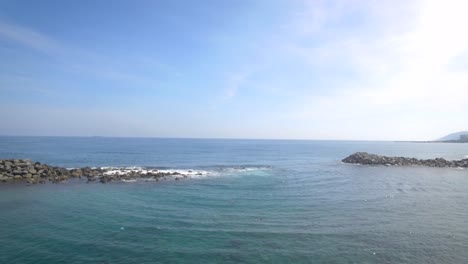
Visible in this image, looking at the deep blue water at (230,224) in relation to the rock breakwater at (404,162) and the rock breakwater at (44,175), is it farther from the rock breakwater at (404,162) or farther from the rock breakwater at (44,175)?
the rock breakwater at (404,162)

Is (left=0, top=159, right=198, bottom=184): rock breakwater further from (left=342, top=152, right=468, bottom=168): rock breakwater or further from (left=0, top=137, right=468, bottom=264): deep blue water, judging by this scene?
(left=342, top=152, right=468, bottom=168): rock breakwater

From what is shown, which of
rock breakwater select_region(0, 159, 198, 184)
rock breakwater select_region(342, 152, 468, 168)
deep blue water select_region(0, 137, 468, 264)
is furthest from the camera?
rock breakwater select_region(342, 152, 468, 168)

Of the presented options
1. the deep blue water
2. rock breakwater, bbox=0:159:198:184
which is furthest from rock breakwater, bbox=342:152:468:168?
rock breakwater, bbox=0:159:198:184

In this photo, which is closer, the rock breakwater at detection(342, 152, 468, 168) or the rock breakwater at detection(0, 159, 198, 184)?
the rock breakwater at detection(0, 159, 198, 184)

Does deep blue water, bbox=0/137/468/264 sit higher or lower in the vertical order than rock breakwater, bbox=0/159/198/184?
lower

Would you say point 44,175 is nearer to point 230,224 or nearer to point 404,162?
point 230,224

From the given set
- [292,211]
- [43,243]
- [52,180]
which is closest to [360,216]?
A: [292,211]

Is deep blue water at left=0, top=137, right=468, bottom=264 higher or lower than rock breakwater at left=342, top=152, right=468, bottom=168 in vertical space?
lower

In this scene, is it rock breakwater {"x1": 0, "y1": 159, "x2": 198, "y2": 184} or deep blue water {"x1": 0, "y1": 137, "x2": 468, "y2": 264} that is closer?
deep blue water {"x1": 0, "y1": 137, "x2": 468, "y2": 264}

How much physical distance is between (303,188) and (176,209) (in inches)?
705

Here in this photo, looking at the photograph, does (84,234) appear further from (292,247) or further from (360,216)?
(360,216)

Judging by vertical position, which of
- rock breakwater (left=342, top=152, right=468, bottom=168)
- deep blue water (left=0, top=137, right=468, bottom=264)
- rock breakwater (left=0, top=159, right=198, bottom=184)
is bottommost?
deep blue water (left=0, top=137, right=468, bottom=264)

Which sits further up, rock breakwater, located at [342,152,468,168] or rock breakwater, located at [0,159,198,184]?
rock breakwater, located at [342,152,468,168]

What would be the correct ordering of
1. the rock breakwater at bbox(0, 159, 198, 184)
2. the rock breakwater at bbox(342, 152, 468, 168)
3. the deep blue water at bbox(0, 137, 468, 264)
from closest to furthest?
the deep blue water at bbox(0, 137, 468, 264) < the rock breakwater at bbox(0, 159, 198, 184) < the rock breakwater at bbox(342, 152, 468, 168)
